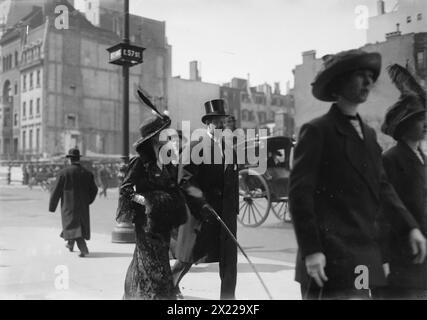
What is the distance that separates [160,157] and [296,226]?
5.57ft

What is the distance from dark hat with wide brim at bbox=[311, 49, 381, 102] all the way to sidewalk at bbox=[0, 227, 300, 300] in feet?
6.97

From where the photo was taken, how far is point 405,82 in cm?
395

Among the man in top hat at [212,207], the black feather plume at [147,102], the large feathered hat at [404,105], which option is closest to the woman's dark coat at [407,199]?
the large feathered hat at [404,105]

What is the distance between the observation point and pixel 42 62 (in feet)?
100

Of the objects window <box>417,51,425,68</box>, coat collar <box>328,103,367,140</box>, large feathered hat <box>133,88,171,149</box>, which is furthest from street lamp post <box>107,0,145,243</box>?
coat collar <box>328,103,367,140</box>

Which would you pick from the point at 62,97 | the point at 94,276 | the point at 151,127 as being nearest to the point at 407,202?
the point at 151,127

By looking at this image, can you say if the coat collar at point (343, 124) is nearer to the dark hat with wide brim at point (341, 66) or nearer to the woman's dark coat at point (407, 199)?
the dark hat with wide brim at point (341, 66)

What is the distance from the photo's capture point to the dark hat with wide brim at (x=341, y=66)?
322 centimetres

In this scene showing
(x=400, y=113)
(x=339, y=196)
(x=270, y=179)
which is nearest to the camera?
(x=339, y=196)

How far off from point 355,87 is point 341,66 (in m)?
0.16

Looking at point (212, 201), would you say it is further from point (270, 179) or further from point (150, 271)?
point (270, 179)

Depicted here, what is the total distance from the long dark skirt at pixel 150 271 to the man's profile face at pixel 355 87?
1.93m
